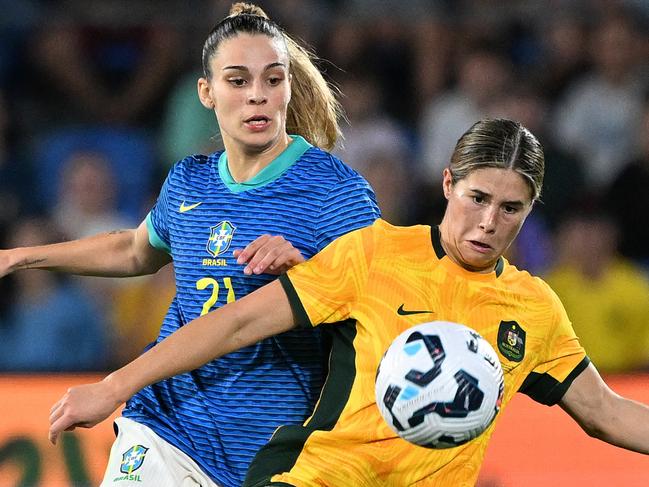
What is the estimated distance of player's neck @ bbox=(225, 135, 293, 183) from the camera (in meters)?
3.78

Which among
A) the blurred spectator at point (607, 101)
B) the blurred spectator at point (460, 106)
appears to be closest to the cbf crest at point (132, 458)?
the blurred spectator at point (460, 106)

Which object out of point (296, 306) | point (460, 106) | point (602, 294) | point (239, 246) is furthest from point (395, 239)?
point (460, 106)

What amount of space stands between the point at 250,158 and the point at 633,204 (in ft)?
14.1

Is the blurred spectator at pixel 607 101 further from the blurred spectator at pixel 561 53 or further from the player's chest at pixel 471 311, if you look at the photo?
the player's chest at pixel 471 311

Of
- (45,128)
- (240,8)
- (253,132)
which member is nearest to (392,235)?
(253,132)

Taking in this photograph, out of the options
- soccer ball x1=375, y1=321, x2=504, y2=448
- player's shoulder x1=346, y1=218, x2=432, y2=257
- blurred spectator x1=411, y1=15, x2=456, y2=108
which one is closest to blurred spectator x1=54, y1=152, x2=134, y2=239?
blurred spectator x1=411, y1=15, x2=456, y2=108

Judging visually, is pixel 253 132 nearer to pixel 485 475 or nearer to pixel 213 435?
pixel 213 435

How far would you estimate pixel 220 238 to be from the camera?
146 inches

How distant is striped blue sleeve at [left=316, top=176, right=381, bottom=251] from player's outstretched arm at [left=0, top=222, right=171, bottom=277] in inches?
28.3

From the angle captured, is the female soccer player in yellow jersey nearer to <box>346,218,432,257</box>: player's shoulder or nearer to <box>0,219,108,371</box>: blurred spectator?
<box>346,218,432,257</box>: player's shoulder

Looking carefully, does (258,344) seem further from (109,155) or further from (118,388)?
(109,155)

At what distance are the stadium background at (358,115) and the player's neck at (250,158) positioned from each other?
2977mm

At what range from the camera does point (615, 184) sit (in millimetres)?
7645

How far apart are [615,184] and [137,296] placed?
2966mm
